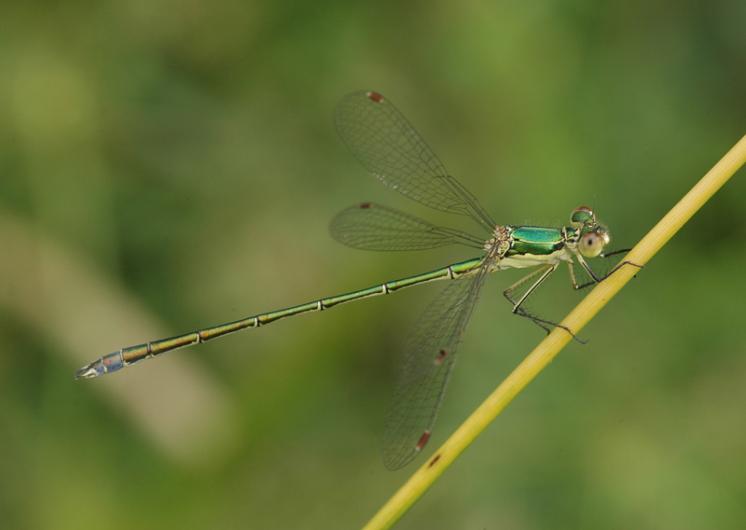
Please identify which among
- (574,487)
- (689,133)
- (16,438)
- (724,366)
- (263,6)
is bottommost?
(574,487)

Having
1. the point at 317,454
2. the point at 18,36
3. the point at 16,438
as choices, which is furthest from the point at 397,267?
the point at 18,36

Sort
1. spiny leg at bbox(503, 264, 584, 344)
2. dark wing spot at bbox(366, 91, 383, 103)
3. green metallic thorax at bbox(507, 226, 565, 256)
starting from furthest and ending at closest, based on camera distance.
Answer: dark wing spot at bbox(366, 91, 383, 103)
green metallic thorax at bbox(507, 226, 565, 256)
spiny leg at bbox(503, 264, 584, 344)

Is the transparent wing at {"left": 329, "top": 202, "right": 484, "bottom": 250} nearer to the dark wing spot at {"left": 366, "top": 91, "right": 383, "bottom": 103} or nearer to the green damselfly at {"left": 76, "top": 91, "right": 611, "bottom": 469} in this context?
the green damselfly at {"left": 76, "top": 91, "right": 611, "bottom": 469}

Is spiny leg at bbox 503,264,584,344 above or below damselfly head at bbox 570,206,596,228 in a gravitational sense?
below

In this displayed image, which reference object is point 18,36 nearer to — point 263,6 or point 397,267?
point 263,6

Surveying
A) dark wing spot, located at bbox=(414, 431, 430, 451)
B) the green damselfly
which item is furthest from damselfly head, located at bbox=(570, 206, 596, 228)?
dark wing spot, located at bbox=(414, 431, 430, 451)

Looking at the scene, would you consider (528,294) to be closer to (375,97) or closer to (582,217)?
(582,217)

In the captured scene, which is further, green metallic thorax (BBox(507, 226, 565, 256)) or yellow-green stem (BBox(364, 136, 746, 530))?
green metallic thorax (BBox(507, 226, 565, 256))
